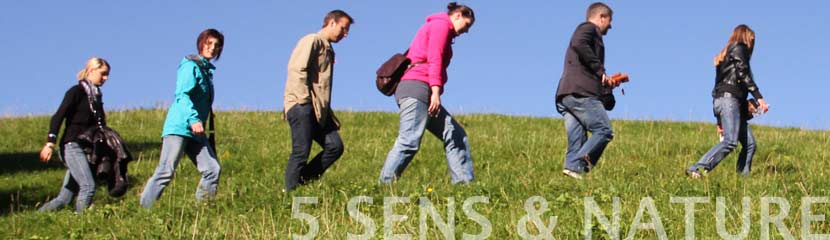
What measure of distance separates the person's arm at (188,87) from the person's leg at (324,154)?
A: 1.08 m

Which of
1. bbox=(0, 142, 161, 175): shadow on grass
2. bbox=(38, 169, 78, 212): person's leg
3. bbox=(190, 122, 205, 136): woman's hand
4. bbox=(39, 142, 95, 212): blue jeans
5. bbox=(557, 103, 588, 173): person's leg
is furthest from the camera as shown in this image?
bbox=(0, 142, 161, 175): shadow on grass

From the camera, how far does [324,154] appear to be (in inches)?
394

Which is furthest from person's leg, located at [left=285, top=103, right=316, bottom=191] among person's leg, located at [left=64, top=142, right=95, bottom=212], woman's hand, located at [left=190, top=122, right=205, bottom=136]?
person's leg, located at [left=64, top=142, right=95, bottom=212]

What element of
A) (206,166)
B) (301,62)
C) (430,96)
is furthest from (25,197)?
(430,96)

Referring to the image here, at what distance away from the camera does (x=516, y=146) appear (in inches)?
588

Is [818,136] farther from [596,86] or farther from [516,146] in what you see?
[596,86]

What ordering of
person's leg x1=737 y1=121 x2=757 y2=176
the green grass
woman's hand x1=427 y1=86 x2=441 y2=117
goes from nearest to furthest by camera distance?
the green grass → woman's hand x1=427 y1=86 x2=441 y2=117 → person's leg x1=737 y1=121 x2=757 y2=176

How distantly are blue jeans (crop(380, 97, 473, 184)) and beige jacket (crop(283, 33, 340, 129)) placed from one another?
25.4 inches

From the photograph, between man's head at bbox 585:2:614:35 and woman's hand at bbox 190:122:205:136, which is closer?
woman's hand at bbox 190:122:205:136

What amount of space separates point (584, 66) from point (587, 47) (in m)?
Answer: 0.18

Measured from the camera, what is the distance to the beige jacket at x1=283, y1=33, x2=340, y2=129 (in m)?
9.60

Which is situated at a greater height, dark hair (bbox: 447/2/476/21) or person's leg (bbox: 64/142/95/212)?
dark hair (bbox: 447/2/476/21)

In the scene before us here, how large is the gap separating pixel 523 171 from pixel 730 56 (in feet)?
7.86

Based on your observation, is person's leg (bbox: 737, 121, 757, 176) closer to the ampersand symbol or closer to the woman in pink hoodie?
the woman in pink hoodie
